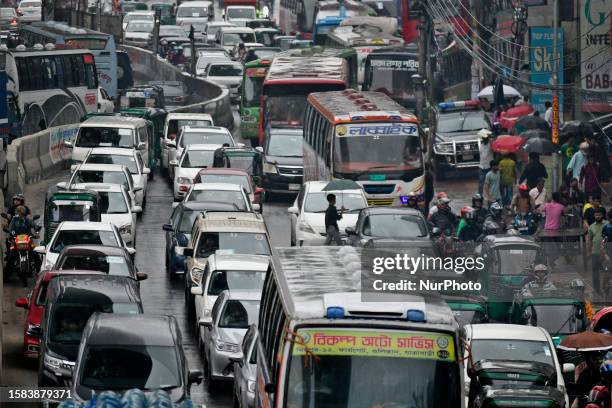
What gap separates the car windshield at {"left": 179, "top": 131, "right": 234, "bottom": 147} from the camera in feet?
139

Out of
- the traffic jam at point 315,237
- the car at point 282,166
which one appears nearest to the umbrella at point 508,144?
the traffic jam at point 315,237

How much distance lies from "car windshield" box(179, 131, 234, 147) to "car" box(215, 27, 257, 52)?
41103 millimetres

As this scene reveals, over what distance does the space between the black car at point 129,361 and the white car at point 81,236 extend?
30.8 feet

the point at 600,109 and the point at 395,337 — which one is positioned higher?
the point at 395,337

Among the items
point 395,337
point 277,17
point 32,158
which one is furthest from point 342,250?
point 277,17

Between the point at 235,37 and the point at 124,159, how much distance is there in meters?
47.6

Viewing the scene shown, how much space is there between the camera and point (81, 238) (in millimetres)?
26828

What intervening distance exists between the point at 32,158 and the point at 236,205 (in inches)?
482

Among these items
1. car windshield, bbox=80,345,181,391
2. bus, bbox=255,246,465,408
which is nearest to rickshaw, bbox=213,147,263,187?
car windshield, bbox=80,345,181,391

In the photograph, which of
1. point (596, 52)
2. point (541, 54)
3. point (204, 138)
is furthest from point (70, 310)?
point (204, 138)

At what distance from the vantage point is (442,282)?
23531 millimetres

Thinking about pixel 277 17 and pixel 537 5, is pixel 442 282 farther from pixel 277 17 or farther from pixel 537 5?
pixel 277 17

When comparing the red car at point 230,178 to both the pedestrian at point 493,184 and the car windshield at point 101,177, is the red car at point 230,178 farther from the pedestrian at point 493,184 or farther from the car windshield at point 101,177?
the pedestrian at point 493,184

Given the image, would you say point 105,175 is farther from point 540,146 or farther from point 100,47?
point 100,47
